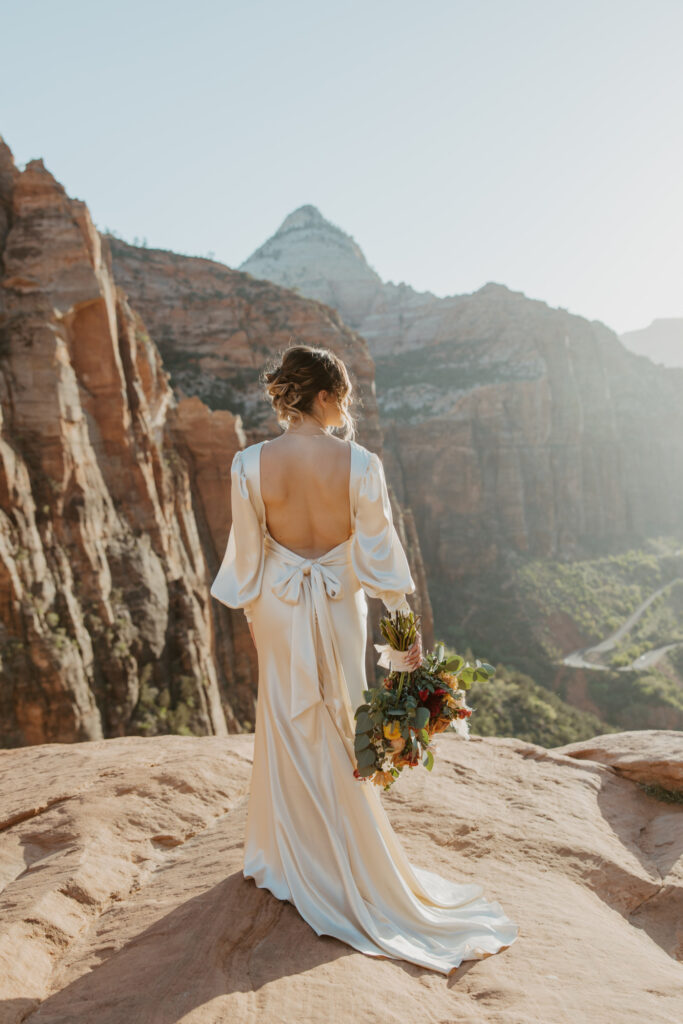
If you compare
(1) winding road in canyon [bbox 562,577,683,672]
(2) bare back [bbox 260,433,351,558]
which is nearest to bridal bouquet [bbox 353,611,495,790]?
(2) bare back [bbox 260,433,351,558]

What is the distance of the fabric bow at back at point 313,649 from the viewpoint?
9.83ft

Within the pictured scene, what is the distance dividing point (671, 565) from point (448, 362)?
1260 inches

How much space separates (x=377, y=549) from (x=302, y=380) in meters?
0.84

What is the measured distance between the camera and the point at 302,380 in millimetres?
3135

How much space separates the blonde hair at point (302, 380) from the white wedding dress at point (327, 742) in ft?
0.83

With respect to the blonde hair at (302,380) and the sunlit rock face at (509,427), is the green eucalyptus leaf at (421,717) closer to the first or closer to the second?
the blonde hair at (302,380)

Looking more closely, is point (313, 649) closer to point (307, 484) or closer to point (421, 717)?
point (421, 717)

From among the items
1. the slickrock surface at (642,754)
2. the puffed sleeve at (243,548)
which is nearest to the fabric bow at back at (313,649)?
the puffed sleeve at (243,548)

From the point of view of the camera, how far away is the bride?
2.92m

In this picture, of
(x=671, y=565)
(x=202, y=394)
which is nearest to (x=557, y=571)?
(x=671, y=565)

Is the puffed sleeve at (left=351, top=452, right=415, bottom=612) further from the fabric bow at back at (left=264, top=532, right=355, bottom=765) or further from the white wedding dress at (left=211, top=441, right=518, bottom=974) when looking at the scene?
the fabric bow at back at (left=264, top=532, right=355, bottom=765)

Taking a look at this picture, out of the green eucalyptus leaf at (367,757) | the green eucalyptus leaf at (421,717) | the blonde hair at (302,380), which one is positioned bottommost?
the green eucalyptus leaf at (367,757)

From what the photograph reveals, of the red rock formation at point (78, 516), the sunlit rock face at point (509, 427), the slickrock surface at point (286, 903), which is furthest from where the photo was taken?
the sunlit rock face at point (509, 427)

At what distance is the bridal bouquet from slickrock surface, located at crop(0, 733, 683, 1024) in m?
0.72
